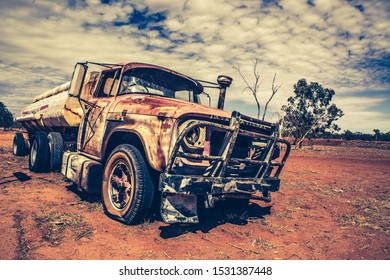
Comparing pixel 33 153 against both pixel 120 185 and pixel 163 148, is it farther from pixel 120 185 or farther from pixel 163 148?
pixel 163 148

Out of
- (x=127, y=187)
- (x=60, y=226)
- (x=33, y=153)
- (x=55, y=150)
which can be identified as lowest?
(x=60, y=226)

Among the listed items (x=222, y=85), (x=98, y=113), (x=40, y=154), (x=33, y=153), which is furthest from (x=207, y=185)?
(x=33, y=153)

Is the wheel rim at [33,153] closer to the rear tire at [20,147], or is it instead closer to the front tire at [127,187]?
the rear tire at [20,147]

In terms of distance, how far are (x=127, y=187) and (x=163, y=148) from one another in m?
0.98

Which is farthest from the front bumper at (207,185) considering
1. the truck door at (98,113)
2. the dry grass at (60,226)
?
the truck door at (98,113)

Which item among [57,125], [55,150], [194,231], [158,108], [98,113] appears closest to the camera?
[158,108]

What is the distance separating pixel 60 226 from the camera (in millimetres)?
3336

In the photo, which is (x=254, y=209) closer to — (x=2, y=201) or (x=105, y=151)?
(x=105, y=151)

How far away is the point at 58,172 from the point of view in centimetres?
679

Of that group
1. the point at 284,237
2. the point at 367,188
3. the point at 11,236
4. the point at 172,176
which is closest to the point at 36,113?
the point at 11,236

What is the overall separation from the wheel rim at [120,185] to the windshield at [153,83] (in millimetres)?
1364

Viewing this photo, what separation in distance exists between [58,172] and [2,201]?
8.80 feet

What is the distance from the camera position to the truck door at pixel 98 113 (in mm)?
4352

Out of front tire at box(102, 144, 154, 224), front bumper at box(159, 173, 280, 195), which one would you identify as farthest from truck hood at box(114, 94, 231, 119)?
front bumper at box(159, 173, 280, 195)
